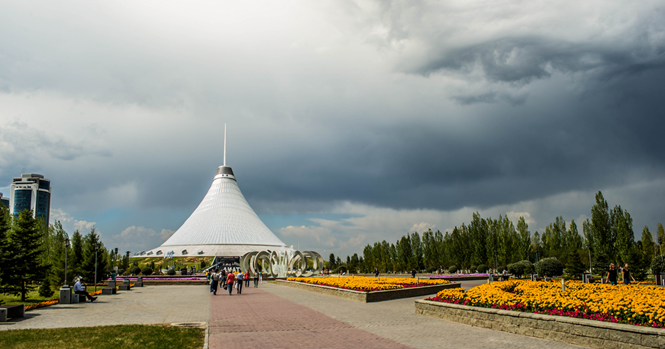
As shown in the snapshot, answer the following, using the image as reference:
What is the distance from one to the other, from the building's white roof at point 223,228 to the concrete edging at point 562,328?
221 feet

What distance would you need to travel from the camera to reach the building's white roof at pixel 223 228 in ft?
253

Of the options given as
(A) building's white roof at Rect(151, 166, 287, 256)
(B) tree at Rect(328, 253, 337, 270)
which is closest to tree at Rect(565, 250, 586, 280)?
(B) tree at Rect(328, 253, 337, 270)

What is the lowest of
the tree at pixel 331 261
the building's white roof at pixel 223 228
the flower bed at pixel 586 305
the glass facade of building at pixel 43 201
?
the tree at pixel 331 261

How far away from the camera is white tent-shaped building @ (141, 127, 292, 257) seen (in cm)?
7612

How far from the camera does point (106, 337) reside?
789cm

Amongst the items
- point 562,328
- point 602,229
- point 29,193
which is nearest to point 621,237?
point 602,229

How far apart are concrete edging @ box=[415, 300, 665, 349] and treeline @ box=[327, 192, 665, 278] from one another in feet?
75.4

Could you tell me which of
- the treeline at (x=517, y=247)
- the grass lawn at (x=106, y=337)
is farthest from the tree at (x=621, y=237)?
the grass lawn at (x=106, y=337)

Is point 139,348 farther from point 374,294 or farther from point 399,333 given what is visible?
point 374,294

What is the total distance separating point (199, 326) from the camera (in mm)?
9383

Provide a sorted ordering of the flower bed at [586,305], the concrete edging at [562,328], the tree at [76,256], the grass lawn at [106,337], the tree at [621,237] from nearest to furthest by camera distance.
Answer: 1. the concrete edging at [562,328]
2. the flower bed at [586,305]
3. the grass lawn at [106,337]
4. the tree at [76,256]
5. the tree at [621,237]

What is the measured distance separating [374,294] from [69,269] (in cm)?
2060

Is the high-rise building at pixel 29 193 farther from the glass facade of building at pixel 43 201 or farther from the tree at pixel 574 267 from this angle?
the tree at pixel 574 267

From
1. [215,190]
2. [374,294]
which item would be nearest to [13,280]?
[374,294]
